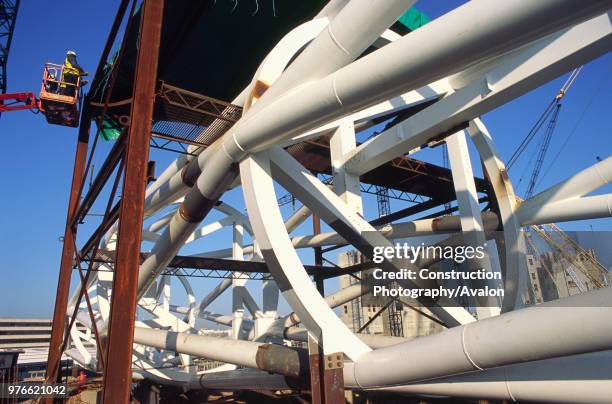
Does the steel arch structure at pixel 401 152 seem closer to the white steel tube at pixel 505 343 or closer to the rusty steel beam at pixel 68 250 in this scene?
the white steel tube at pixel 505 343

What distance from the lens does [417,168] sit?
22.5m

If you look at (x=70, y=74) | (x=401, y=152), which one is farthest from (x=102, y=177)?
(x=401, y=152)

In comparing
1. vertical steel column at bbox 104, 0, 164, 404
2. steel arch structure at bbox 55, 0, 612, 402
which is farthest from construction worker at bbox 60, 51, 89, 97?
vertical steel column at bbox 104, 0, 164, 404

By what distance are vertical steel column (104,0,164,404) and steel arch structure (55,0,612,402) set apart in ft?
6.21

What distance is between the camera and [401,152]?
13.8 metres

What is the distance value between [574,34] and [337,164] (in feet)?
26.9

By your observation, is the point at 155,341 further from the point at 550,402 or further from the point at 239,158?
the point at 550,402

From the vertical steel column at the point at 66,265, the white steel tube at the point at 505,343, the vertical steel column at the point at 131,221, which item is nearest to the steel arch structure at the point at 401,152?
the white steel tube at the point at 505,343

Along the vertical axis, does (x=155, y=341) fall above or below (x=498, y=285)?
below

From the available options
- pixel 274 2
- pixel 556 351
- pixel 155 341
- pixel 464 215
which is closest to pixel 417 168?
pixel 464 215

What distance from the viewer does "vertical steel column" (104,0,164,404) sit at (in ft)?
30.6

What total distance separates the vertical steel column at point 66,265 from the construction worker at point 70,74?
4.62ft

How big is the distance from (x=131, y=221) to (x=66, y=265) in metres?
10.5

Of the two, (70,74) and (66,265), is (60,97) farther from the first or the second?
(66,265)
